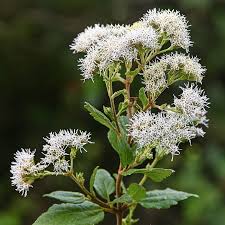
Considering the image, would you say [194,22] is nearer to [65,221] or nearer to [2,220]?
[2,220]

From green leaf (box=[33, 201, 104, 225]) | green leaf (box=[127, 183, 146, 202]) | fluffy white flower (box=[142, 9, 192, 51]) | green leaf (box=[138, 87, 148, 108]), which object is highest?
fluffy white flower (box=[142, 9, 192, 51])

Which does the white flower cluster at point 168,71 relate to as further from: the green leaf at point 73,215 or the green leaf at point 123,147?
the green leaf at point 73,215

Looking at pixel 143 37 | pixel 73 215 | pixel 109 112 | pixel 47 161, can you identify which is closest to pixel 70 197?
pixel 73 215

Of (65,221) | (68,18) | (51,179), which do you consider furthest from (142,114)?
(68,18)

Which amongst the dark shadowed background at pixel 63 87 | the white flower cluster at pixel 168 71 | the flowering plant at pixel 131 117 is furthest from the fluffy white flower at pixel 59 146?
the dark shadowed background at pixel 63 87

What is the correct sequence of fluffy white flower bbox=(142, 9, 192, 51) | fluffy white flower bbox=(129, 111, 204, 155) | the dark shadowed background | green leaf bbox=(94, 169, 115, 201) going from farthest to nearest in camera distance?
1. the dark shadowed background
2. green leaf bbox=(94, 169, 115, 201)
3. fluffy white flower bbox=(142, 9, 192, 51)
4. fluffy white flower bbox=(129, 111, 204, 155)

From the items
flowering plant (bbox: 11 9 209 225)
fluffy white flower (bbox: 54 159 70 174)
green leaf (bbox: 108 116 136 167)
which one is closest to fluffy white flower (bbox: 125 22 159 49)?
flowering plant (bbox: 11 9 209 225)

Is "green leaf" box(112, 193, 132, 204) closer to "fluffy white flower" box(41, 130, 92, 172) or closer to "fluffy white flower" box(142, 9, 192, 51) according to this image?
"fluffy white flower" box(41, 130, 92, 172)
